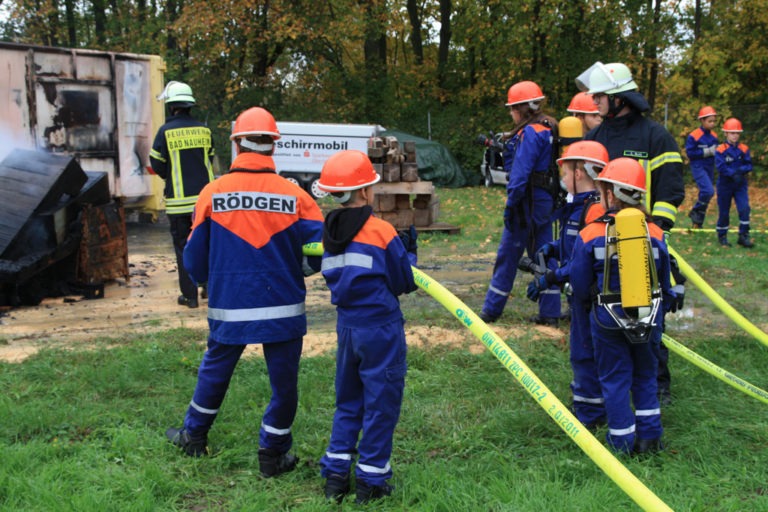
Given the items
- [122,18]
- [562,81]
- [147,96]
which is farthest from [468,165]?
[147,96]

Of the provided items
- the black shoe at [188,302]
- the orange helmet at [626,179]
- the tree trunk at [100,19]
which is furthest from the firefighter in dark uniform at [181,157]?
the tree trunk at [100,19]

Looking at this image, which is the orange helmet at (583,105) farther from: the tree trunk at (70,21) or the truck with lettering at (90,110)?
the tree trunk at (70,21)

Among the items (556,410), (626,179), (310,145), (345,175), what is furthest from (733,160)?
(310,145)

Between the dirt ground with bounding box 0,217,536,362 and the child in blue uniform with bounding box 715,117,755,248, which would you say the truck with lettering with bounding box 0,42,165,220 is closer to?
the dirt ground with bounding box 0,217,536,362

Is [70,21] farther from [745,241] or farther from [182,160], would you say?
[745,241]

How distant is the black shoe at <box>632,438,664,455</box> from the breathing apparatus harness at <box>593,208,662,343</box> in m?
0.60

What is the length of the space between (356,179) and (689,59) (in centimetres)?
2403

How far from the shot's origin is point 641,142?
4895 millimetres

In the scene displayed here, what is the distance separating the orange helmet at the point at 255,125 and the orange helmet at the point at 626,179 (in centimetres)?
178

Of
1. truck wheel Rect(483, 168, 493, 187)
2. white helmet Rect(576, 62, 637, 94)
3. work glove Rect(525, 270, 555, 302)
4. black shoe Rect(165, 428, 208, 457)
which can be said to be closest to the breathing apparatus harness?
work glove Rect(525, 270, 555, 302)

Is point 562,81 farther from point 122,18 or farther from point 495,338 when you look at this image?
point 495,338

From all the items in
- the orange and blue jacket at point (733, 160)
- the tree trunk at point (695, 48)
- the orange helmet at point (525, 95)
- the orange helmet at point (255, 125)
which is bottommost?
the orange and blue jacket at point (733, 160)

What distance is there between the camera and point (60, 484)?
3.69 m

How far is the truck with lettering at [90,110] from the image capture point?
9.72 meters
